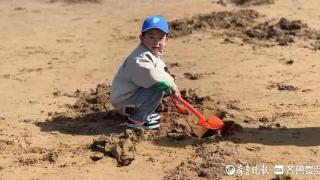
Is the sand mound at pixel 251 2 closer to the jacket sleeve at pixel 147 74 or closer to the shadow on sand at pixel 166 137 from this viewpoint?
the shadow on sand at pixel 166 137

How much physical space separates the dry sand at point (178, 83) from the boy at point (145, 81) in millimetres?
163

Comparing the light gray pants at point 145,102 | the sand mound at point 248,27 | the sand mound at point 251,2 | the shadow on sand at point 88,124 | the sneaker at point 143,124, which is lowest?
the shadow on sand at point 88,124

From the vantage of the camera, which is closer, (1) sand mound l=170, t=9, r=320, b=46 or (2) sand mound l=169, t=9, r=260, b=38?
(1) sand mound l=170, t=9, r=320, b=46

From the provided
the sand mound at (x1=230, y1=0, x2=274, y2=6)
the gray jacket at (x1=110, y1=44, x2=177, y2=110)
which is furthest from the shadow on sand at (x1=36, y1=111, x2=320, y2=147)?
the sand mound at (x1=230, y1=0, x2=274, y2=6)

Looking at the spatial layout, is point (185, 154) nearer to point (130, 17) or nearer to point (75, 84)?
point (75, 84)

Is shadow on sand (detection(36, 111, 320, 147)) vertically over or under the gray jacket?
under

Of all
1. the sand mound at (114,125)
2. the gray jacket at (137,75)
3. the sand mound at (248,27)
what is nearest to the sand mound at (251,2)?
the sand mound at (248,27)

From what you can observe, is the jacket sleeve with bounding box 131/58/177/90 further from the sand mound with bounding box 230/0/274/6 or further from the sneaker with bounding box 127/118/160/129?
the sand mound with bounding box 230/0/274/6

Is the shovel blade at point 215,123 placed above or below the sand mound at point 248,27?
below

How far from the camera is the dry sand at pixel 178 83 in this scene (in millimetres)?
4070

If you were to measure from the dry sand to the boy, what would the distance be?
0.16 meters

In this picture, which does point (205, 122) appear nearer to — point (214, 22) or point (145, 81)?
point (145, 81)

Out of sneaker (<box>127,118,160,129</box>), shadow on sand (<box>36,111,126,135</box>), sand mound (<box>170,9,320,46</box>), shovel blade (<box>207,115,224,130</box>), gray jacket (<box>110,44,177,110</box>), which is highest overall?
sand mound (<box>170,9,320,46</box>)

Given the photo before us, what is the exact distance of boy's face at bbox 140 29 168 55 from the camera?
4.56m
